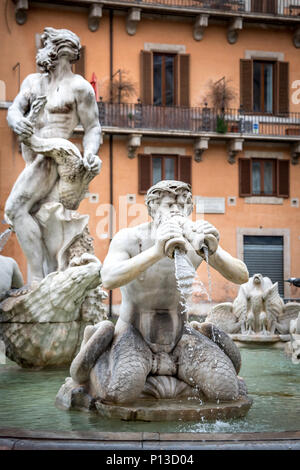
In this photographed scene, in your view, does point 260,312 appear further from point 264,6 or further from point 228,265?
point 264,6

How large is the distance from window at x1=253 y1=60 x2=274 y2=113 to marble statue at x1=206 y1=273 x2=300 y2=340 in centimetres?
1719

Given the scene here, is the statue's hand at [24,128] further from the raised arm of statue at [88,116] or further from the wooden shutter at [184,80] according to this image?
the wooden shutter at [184,80]

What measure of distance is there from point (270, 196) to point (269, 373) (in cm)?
1952

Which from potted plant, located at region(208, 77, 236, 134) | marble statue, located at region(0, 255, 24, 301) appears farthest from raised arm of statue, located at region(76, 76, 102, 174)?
potted plant, located at region(208, 77, 236, 134)

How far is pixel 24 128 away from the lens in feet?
22.5

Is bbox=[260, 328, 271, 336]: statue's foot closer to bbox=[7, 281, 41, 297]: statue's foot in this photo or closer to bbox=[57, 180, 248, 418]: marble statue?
bbox=[7, 281, 41, 297]: statue's foot

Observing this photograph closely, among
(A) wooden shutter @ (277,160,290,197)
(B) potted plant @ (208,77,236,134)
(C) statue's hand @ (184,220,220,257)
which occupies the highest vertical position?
(B) potted plant @ (208,77,236,134)

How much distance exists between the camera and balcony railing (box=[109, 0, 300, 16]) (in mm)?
25195

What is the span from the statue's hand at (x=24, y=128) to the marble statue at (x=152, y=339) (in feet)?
8.39

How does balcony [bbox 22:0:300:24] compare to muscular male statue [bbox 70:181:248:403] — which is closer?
muscular male statue [bbox 70:181:248:403]

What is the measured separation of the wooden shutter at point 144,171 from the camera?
24.8m

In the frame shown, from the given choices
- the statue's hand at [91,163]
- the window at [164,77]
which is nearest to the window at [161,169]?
the window at [164,77]

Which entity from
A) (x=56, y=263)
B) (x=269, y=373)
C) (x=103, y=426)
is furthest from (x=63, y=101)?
(x=103, y=426)
